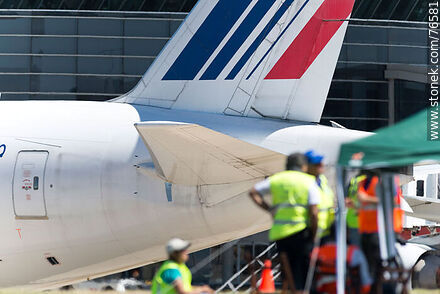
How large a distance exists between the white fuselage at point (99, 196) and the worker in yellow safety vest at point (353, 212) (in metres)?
3.91

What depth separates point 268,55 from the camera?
55.4ft

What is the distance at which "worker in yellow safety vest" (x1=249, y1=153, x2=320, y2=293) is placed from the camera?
10109mm

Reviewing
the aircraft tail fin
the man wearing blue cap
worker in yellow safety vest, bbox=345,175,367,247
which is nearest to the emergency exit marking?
the aircraft tail fin

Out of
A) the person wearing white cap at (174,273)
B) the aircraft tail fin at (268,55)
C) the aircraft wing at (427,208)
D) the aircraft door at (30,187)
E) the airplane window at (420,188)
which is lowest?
the aircraft wing at (427,208)

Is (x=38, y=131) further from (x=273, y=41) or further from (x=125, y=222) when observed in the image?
(x=273, y=41)

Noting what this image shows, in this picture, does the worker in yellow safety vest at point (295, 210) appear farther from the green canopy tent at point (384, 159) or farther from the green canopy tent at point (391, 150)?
the green canopy tent at point (391, 150)

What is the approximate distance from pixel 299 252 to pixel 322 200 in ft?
2.25

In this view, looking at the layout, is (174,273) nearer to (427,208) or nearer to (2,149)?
(2,149)

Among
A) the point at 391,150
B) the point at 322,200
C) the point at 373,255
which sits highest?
the point at 391,150

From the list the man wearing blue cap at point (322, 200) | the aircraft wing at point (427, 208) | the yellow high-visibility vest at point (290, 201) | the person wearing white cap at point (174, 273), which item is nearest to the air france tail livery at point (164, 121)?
the man wearing blue cap at point (322, 200)

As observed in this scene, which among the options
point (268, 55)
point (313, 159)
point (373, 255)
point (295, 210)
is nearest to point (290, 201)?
point (295, 210)

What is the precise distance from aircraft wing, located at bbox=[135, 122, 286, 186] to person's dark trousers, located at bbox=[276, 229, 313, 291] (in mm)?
3456

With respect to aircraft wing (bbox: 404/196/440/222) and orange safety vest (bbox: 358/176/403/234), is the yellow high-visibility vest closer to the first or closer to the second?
orange safety vest (bbox: 358/176/403/234)

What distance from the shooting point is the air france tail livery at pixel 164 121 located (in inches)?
634
